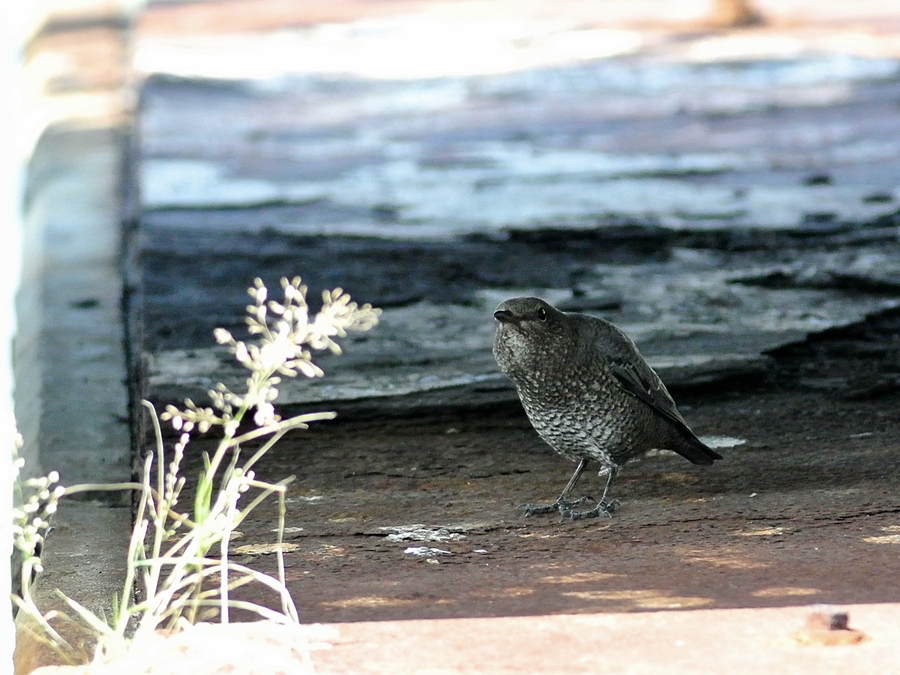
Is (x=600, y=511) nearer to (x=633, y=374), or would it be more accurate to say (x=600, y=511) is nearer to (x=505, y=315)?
(x=633, y=374)

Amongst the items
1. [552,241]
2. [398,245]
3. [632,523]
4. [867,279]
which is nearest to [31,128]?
[398,245]

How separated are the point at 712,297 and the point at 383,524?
3005 mm

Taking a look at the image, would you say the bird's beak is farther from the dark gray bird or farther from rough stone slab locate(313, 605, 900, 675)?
rough stone slab locate(313, 605, 900, 675)

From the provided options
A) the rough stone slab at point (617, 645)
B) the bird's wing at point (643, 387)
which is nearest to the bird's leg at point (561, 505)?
the bird's wing at point (643, 387)

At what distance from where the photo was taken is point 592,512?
166 inches

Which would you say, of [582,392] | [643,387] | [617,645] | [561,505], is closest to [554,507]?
[561,505]

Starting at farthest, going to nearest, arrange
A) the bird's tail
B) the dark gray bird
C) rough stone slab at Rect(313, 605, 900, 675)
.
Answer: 1. the bird's tail
2. the dark gray bird
3. rough stone slab at Rect(313, 605, 900, 675)

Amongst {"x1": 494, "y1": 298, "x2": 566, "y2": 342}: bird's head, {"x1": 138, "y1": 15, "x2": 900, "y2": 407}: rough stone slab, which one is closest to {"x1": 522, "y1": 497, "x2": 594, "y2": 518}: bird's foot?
{"x1": 494, "y1": 298, "x2": 566, "y2": 342}: bird's head

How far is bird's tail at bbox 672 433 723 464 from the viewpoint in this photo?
15.0 ft

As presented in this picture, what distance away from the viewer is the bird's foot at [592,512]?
420 centimetres

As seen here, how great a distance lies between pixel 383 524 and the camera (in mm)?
4141

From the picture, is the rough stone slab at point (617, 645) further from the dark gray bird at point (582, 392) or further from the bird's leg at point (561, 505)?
the dark gray bird at point (582, 392)

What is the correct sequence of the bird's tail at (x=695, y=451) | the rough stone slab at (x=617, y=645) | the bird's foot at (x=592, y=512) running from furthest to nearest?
1. the bird's tail at (x=695, y=451)
2. the bird's foot at (x=592, y=512)
3. the rough stone slab at (x=617, y=645)

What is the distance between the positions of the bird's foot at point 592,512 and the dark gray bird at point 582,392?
0.15 feet
